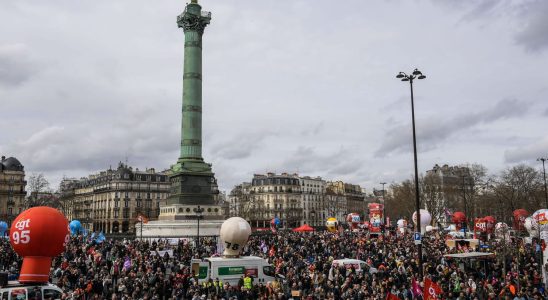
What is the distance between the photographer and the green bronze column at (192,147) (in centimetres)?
5772

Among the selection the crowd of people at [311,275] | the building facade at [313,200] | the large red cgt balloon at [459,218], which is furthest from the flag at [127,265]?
the building facade at [313,200]

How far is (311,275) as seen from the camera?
84.0ft

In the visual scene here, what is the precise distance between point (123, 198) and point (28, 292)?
106 metres

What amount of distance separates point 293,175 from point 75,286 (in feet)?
376

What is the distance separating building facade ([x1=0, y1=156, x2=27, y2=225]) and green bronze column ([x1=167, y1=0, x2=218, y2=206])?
2500 inches

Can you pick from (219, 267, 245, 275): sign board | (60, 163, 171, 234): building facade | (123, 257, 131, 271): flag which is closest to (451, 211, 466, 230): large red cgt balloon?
(219, 267, 245, 275): sign board

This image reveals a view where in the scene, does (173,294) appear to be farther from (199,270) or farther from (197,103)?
(197,103)

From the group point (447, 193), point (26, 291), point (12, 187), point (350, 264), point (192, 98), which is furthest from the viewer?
point (12, 187)

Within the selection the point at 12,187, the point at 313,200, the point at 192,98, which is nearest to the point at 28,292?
the point at 192,98

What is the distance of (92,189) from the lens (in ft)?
434

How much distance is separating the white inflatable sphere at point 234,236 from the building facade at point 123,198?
92.0 metres

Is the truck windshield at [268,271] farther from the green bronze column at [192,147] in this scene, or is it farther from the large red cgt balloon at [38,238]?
the green bronze column at [192,147]

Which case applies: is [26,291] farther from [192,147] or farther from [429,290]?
[192,147]

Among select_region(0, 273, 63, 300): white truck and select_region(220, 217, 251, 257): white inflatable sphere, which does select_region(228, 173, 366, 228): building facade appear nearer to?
select_region(220, 217, 251, 257): white inflatable sphere
